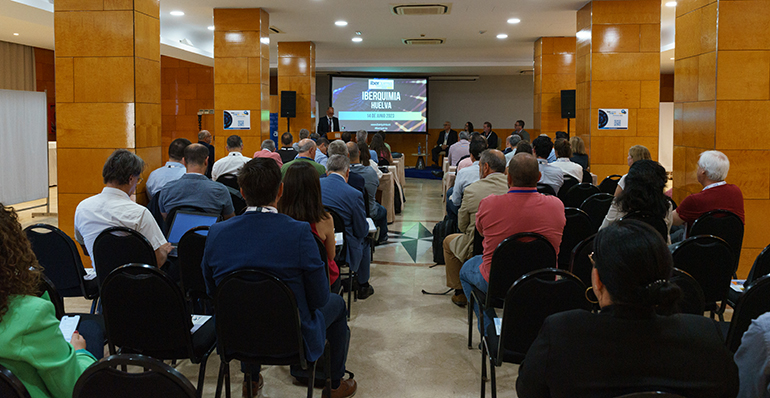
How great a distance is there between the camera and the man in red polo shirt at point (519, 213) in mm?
3137

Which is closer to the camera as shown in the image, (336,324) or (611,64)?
(336,324)

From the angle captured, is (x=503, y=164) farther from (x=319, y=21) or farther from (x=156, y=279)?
(x=319, y=21)

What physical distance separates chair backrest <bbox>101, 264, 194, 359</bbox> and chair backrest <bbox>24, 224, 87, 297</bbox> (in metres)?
0.95

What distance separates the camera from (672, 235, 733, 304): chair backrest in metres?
2.96

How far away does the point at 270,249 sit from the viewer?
2277 mm

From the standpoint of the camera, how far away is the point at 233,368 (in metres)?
3.31

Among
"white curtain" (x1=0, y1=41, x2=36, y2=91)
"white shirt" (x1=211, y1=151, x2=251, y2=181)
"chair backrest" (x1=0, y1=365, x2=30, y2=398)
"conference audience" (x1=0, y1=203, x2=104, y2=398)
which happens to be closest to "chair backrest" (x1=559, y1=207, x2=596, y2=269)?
"conference audience" (x1=0, y1=203, x2=104, y2=398)

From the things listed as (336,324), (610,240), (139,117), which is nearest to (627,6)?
(139,117)

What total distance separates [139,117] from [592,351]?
16.8 feet

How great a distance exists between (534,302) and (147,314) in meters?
1.63

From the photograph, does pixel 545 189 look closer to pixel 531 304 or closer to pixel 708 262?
pixel 708 262

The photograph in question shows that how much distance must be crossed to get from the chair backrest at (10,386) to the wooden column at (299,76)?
12811 millimetres

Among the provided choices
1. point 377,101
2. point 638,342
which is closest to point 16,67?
point 377,101

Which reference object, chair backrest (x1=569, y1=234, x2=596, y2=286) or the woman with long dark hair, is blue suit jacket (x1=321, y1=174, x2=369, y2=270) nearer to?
the woman with long dark hair
